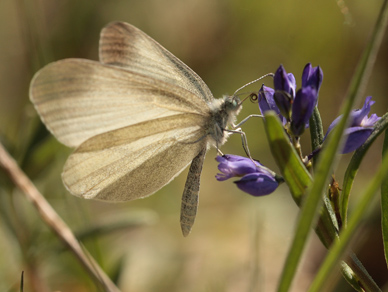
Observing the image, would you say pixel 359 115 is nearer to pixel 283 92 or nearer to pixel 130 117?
pixel 283 92

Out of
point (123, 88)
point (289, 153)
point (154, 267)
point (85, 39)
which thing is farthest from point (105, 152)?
point (85, 39)

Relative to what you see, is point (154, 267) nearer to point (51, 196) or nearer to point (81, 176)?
point (51, 196)

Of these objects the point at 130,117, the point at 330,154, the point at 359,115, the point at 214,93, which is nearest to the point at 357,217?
the point at 330,154

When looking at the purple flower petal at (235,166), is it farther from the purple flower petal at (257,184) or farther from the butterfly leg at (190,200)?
the butterfly leg at (190,200)

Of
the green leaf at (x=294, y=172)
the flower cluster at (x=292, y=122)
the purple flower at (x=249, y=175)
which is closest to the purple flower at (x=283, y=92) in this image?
the flower cluster at (x=292, y=122)

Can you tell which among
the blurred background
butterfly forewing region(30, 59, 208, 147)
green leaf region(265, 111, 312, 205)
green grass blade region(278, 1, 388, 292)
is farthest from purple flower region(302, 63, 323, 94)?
the blurred background

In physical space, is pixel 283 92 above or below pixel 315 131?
above
